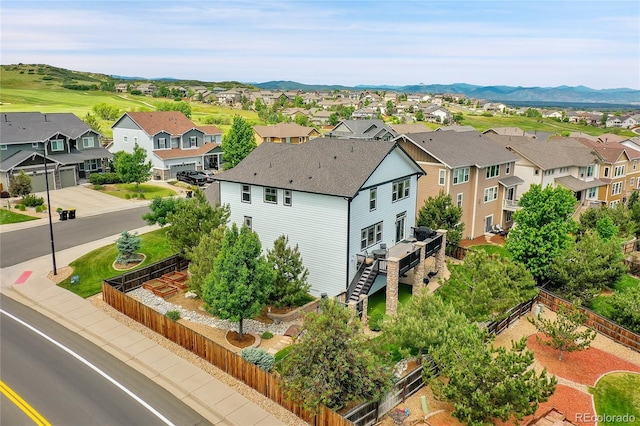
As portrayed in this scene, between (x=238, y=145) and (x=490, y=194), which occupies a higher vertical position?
(x=238, y=145)

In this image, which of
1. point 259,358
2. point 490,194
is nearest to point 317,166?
point 259,358

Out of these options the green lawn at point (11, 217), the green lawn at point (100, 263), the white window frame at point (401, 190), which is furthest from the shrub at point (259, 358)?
the green lawn at point (11, 217)

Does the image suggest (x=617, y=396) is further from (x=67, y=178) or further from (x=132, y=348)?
(x=67, y=178)

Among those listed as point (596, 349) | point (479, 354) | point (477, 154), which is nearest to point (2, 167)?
point (477, 154)

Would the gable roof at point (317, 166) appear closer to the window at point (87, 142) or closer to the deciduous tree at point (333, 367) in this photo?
the deciduous tree at point (333, 367)

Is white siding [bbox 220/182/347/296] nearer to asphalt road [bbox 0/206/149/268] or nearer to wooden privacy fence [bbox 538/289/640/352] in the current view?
wooden privacy fence [bbox 538/289/640/352]

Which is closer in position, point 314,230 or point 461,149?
point 314,230

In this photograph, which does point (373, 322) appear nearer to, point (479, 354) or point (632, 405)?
point (479, 354)
